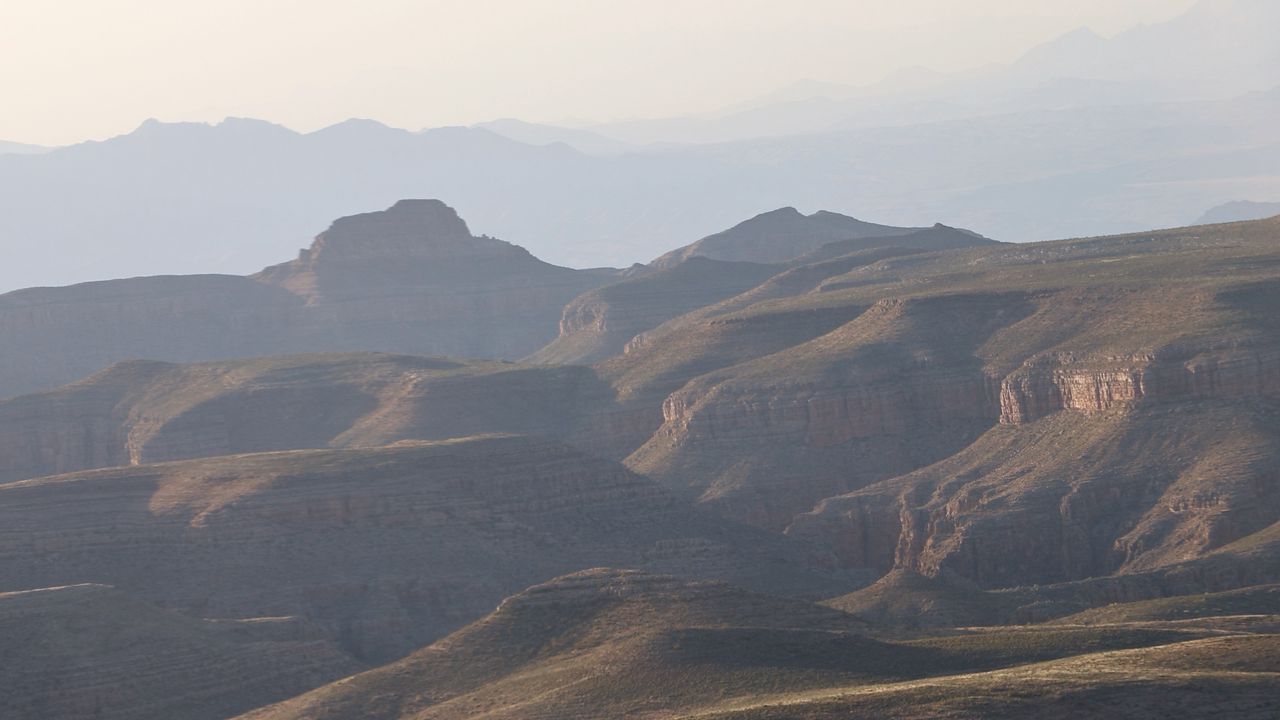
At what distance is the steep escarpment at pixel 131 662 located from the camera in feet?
293

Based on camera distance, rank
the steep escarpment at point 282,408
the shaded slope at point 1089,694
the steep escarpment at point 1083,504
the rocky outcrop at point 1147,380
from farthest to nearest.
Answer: the steep escarpment at point 282,408 < the rocky outcrop at point 1147,380 < the steep escarpment at point 1083,504 < the shaded slope at point 1089,694

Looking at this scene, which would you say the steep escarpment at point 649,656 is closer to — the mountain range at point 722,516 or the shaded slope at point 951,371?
the mountain range at point 722,516

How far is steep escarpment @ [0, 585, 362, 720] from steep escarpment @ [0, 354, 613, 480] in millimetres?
57708

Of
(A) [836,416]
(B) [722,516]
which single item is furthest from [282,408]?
(B) [722,516]

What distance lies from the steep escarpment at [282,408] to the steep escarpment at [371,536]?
3367 cm

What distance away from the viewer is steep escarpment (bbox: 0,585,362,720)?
293ft

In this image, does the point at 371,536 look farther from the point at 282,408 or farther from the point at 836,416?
the point at 282,408

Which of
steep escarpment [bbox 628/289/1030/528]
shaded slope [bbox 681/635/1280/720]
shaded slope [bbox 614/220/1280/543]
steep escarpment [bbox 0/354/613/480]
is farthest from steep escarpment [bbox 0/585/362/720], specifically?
steep escarpment [bbox 0/354/613/480]

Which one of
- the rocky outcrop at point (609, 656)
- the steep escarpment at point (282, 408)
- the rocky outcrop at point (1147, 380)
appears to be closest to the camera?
the rocky outcrop at point (609, 656)

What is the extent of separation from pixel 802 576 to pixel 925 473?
18373 mm

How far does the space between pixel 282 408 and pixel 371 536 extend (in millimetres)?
57130

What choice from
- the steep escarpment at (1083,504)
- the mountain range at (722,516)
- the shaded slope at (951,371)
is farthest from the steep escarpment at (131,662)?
the shaded slope at (951,371)

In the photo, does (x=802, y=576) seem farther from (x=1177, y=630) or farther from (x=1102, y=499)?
(x=1177, y=630)

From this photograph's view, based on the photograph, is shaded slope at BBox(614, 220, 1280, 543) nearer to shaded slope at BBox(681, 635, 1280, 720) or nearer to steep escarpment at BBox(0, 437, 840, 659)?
steep escarpment at BBox(0, 437, 840, 659)
